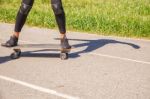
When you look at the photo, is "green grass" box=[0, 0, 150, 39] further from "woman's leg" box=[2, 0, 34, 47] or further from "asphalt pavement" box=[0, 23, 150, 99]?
"woman's leg" box=[2, 0, 34, 47]

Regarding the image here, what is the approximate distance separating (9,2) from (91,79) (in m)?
17.0

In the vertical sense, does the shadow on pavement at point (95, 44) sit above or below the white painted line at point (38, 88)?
above

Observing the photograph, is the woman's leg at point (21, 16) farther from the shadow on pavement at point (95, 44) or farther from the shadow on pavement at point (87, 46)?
the shadow on pavement at point (95, 44)

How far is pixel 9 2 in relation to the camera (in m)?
23.4

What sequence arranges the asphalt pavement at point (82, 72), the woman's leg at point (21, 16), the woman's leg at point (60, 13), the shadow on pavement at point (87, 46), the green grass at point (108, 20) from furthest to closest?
the green grass at point (108, 20), the shadow on pavement at point (87, 46), the woman's leg at point (21, 16), the woman's leg at point (60, 13), the asphalt pavement at point (82, 72)

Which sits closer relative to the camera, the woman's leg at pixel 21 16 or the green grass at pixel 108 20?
the woman's leg at pixel 21 16

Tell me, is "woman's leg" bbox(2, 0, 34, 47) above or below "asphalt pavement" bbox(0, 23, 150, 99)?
above

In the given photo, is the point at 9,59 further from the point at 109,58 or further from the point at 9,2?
the point at 9,2

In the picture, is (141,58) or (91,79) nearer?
(91,79)

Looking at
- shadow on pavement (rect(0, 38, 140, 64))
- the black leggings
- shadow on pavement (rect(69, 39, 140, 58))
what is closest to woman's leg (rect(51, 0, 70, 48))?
the black leggings

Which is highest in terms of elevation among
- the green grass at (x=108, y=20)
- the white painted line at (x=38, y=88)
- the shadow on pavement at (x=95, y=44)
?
the green grass at (x=108, y=20)

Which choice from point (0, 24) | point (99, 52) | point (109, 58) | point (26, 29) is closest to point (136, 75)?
point (109, 58)

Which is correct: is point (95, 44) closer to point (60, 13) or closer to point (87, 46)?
point (87, 46)

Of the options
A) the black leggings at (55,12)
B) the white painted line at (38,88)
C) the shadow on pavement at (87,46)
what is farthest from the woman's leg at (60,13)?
the white painted line at (38,88)
